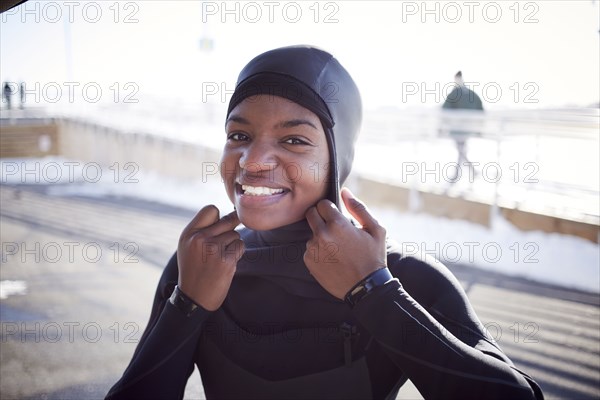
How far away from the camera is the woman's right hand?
51.3 inches

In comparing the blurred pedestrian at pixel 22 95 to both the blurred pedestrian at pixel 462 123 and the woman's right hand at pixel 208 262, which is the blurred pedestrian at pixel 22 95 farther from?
the woman's right hand at pixel 208 262

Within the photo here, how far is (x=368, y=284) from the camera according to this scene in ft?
3.70

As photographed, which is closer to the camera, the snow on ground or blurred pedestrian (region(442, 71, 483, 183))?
the snow on ground

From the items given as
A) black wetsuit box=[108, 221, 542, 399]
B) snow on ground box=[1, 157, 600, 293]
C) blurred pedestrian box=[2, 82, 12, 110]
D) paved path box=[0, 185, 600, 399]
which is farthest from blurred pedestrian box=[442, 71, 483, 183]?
blurred pedestrian box=[2, 82, 12, 110]

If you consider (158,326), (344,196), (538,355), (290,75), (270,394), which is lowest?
(538,355)

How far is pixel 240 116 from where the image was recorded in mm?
1325

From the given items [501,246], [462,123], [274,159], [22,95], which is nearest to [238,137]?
[274,159]

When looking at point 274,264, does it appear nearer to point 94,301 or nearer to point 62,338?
point 62,338

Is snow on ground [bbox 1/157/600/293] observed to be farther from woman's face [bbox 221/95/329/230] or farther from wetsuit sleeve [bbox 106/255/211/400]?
wetsuit sleeve [bbox 106/255/211/400]

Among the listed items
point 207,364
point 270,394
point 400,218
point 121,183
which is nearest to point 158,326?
point 207,364

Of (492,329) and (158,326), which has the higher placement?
(158,326)

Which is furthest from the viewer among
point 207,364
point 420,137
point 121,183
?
point 121,183

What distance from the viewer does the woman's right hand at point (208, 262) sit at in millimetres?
1302

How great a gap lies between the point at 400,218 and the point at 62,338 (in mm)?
4748
